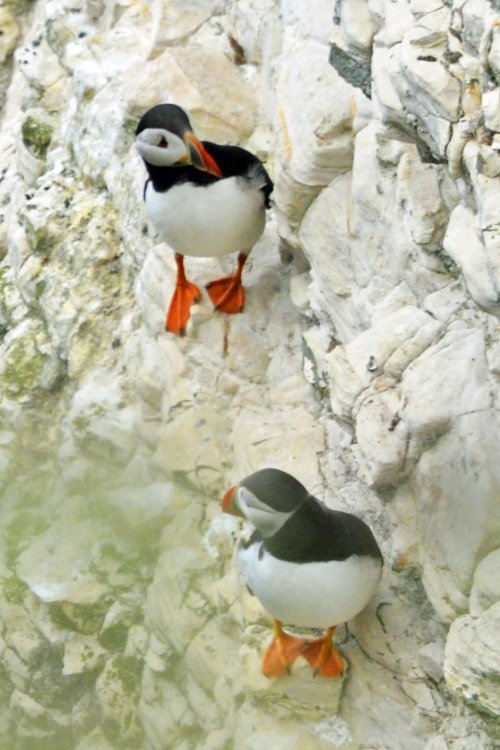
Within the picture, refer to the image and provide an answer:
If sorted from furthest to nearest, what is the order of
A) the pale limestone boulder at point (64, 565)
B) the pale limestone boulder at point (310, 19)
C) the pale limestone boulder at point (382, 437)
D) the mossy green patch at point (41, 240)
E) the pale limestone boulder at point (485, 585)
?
1. the mossy green patch at point (41, 240)
2. the pale limestone boulder at point (64, 565)
3. the pale limestone boulder at point (310, 19)
4. the pale limestone boulder at point (382, 437)
5. the pale limestone boulder at point (485, 585)

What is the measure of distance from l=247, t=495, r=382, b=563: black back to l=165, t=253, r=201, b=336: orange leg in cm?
143

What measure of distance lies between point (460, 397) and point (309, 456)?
1.13 metres

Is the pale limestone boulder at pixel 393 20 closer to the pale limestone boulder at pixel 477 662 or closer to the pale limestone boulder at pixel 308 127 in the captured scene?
the pale limestone boulder at pixel 308 127

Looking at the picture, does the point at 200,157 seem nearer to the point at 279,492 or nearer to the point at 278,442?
the point at 278,442

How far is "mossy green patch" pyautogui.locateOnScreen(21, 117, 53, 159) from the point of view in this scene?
6.03 m

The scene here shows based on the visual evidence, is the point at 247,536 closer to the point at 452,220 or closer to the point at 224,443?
the point at 224,443

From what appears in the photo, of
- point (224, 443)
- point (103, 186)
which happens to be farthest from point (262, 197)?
point (103, 186)

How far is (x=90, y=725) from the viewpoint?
169 inches

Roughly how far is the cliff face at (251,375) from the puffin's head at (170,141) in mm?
338

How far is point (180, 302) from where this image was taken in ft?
15.3

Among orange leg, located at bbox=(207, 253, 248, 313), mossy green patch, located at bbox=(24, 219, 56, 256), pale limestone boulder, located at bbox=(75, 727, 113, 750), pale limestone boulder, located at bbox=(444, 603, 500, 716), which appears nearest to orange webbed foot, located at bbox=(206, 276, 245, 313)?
orange leg, located at bbox=(207, 253, 248, 313)

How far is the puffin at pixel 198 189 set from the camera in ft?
13.9

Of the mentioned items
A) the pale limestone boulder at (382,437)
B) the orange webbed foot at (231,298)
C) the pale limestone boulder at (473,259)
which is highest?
the pale limestone boulder at (473,259)

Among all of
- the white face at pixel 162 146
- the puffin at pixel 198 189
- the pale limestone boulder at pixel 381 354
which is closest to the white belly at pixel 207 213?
the puffin at pixel 198 189
